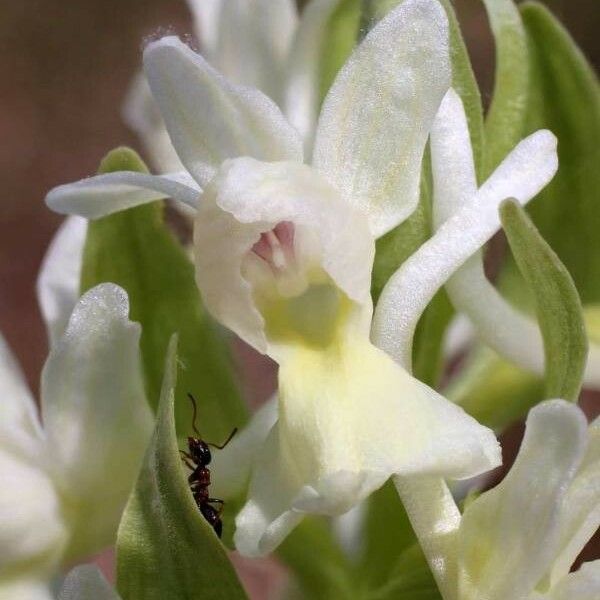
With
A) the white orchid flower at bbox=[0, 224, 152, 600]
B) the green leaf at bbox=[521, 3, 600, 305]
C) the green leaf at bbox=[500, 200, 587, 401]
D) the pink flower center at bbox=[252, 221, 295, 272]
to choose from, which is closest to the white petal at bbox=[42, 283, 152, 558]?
the white orchid flower at bbox=[0, 224, 152, 600]

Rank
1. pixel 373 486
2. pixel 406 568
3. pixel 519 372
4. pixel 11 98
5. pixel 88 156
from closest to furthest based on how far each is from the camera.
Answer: pixel 373 486 < pixel 406 568 < pixel 519 372 < pixel 88 156 < pixel 11 98

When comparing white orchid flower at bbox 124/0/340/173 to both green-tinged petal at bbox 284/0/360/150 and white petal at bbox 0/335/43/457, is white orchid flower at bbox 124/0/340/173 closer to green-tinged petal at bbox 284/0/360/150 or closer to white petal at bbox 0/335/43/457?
green-tinged petal at bbox 284/0/360/150

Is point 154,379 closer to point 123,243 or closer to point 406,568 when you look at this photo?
point 123,243

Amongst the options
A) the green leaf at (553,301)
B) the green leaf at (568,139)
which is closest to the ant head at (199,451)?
the green leaf at (553,301)

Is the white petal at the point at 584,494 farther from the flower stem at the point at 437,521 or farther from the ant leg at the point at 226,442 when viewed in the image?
the ant leg at the point at 226,442

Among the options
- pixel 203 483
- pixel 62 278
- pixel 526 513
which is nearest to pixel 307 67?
pixel 62 278


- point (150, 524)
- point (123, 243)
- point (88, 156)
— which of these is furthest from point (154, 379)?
point (88, 156)
